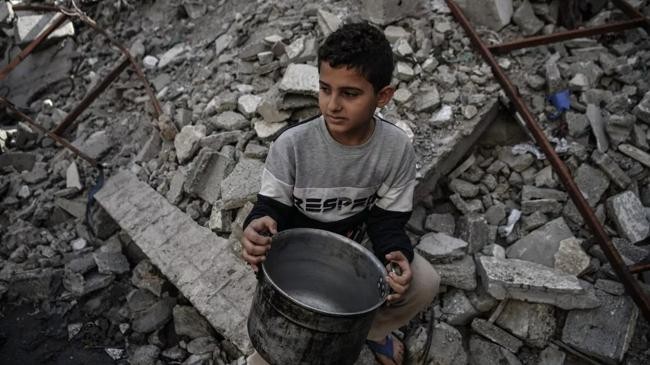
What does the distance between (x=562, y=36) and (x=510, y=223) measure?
1.48m

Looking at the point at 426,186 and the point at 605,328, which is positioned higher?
the point at 426,186

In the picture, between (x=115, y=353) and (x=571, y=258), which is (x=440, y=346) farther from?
(x=115, y=353)

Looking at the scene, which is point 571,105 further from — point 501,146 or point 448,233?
point 448,233

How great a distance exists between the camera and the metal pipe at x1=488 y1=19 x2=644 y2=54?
344 cm

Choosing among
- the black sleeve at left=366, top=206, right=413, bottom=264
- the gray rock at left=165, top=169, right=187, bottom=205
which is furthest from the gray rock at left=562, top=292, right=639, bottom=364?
the gray rock at left=165, top=169, right=187, bottom=205

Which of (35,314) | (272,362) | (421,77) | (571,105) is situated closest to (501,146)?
(571,105)

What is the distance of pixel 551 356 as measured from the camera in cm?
267

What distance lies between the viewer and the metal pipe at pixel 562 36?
3.44 meters

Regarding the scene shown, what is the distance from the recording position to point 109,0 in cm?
595

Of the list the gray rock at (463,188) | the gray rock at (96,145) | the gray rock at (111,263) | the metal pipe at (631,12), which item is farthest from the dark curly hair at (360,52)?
the gray rock at (96,145)

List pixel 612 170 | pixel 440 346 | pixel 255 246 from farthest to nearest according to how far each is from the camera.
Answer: pixel 612 170, pixel 440 346, pixel 255 246

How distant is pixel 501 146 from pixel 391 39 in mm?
1214

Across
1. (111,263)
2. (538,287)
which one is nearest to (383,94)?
(538,287)

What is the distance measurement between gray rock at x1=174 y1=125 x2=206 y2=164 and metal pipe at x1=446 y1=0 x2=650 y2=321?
223 cm
